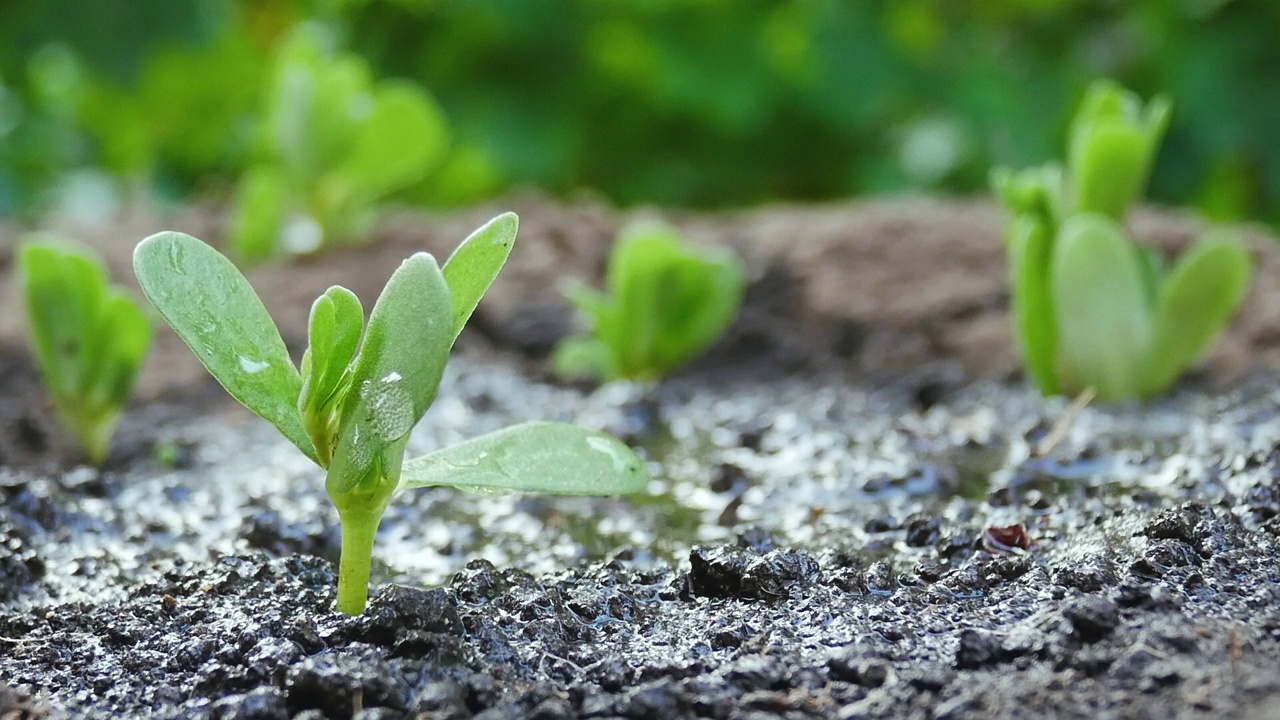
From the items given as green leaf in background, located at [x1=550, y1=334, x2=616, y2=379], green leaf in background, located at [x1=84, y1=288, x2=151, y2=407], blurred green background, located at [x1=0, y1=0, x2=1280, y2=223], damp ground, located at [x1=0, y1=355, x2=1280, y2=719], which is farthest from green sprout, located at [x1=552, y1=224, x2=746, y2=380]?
A: blurred green background, located at [x1=0, y1=0, x2=1280, y2=223]

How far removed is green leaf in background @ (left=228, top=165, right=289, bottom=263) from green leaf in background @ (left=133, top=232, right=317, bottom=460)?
117 cm

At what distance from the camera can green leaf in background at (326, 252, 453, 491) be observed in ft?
1.85

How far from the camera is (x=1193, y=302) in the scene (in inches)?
43.4

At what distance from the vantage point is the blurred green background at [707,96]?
108 inches

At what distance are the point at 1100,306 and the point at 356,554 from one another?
2.61 ft

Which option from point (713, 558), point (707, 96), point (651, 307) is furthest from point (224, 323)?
point (707, 96)

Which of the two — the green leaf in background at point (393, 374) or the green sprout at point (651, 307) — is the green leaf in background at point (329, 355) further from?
the green sprout at point (651, 307)

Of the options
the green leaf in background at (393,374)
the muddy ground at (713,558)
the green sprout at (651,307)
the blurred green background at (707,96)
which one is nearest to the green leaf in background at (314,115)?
the muddy ground at (713,558)

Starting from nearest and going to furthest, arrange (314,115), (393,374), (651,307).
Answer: (393,374), (651,307), (314,115)

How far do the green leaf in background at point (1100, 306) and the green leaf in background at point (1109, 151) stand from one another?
0.07 ft

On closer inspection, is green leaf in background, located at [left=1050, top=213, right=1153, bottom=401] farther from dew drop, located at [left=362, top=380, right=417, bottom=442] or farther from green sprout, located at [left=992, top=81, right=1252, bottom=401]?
dew drop, located at [left=362, top=380, right=417, bottom=442]

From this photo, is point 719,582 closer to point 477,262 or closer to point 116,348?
point 477,262

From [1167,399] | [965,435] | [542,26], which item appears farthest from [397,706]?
[542,26]

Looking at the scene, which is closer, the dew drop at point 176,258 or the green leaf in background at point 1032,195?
the dew drop at point 176,258
